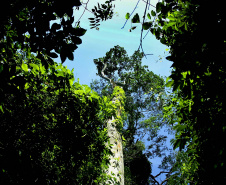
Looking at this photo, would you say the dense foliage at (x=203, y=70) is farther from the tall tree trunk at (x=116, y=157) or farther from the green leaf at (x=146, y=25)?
the tall tree trunk at (x=116, y=157)

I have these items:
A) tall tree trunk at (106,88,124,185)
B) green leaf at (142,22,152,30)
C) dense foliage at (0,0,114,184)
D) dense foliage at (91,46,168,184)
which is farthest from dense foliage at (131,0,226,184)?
dense foliage at (91,46,168,184)

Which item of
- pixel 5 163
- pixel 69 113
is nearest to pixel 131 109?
pixel 69 113

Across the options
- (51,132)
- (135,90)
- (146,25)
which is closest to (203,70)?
(146,25)

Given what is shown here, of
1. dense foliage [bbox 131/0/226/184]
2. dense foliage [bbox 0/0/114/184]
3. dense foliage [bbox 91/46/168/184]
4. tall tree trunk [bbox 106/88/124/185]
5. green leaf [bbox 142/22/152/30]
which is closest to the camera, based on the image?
dense foliage [bbox 131/0/226/184]

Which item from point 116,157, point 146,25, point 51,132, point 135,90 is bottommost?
point 51,132

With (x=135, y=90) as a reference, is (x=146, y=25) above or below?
below

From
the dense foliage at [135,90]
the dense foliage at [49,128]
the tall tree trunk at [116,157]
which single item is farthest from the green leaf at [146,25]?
the dense foliage at [135,90]

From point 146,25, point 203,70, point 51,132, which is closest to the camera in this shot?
point 203,70

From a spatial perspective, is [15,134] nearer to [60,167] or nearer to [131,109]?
[60,167]

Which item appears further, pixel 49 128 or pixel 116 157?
pixel 116 157

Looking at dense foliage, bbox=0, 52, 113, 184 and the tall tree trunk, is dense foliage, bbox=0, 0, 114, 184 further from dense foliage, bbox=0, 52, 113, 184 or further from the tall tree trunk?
the tall tree trunk

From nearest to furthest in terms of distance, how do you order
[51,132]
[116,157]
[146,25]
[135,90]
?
[146,25]
[51,132]
[116,157]
[135,90]

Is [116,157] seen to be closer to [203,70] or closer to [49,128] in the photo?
[49,128]

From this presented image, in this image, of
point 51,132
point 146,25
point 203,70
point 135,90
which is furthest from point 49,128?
point 135,90
